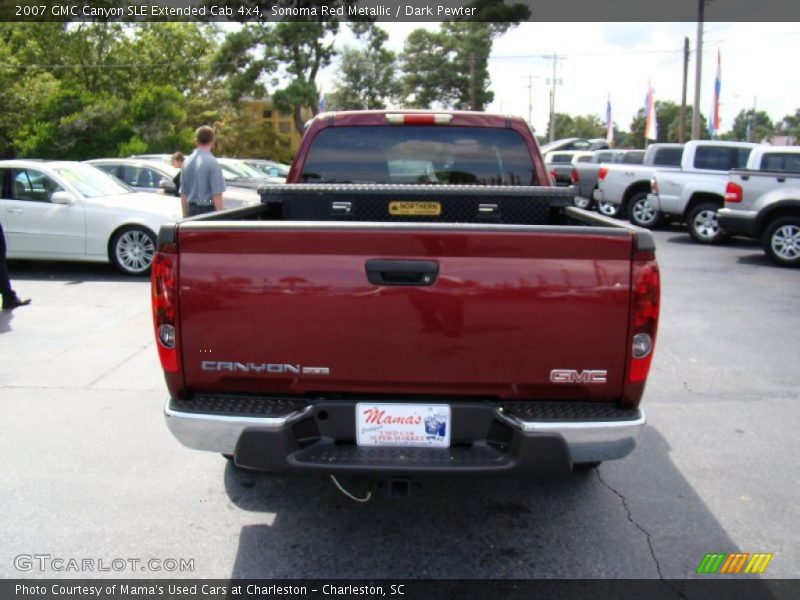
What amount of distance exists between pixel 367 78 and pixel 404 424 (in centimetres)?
4676

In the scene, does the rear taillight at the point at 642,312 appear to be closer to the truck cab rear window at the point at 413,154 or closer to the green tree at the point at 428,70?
the truck cab rear window at the point at 413,154

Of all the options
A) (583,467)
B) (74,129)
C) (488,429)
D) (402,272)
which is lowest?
(583,467)

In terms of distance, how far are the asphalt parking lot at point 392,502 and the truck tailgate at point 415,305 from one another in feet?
3.00

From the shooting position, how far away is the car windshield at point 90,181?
33.0 feet

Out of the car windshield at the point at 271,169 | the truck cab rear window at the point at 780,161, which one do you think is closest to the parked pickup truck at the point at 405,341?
the truck cab rear window at the point at 780,161

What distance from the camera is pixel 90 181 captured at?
10.4 metres

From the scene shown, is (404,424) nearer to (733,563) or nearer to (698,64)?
(733,563)

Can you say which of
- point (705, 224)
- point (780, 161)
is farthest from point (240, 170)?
point (780, 161)

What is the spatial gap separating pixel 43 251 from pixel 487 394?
8822mm

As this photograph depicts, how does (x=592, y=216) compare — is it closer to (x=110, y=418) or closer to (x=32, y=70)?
(x=110, y=418)

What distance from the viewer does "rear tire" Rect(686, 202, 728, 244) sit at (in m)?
13.9

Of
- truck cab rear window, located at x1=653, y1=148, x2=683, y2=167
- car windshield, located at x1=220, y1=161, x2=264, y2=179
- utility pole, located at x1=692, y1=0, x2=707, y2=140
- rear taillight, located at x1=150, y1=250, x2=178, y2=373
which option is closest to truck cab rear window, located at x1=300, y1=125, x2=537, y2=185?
rear taillight, located at x1=150, y1=250, x2=178, y2=373

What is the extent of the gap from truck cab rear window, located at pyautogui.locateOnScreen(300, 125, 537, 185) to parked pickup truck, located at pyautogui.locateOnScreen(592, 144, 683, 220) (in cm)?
1184

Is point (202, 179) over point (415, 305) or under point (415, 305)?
over
